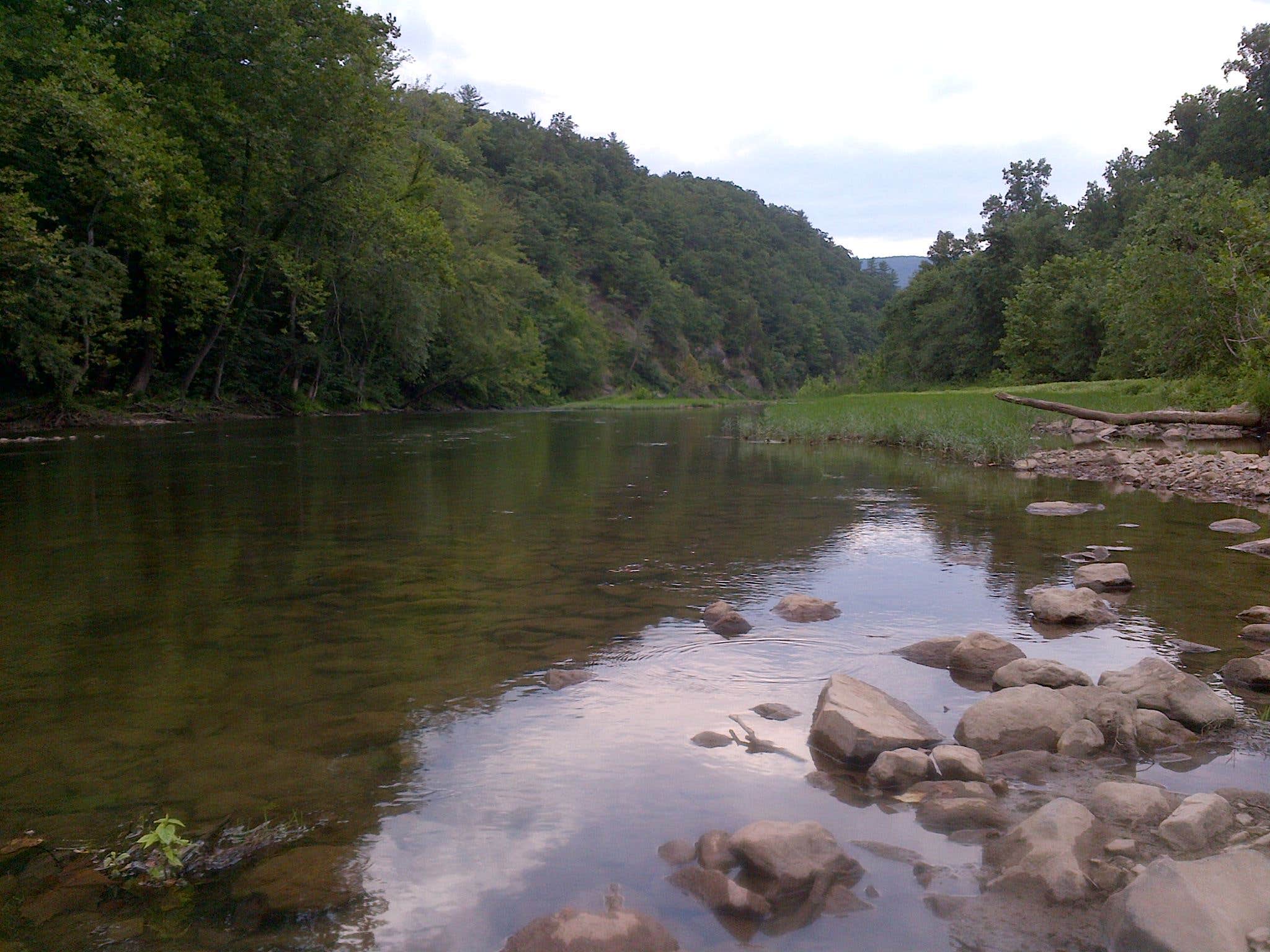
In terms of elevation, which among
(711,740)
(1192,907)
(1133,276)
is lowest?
(711,740)

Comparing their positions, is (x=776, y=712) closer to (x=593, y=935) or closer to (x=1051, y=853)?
(x=1051, y=853)

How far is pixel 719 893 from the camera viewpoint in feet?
9.44

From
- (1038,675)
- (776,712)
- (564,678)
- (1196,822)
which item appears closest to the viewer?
(1196,822)

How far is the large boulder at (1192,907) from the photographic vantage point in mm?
Result: 2340

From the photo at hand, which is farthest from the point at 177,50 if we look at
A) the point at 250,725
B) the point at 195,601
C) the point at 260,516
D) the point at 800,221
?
the point at 800,221

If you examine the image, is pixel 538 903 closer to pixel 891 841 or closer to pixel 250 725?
pixel 891 841

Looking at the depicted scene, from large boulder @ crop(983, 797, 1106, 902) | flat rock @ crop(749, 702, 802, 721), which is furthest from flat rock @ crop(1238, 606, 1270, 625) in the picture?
large boulder @ crop(983, 797, 1106, 902)

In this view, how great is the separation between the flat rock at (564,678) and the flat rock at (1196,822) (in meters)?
2.75

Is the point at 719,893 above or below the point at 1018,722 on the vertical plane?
below

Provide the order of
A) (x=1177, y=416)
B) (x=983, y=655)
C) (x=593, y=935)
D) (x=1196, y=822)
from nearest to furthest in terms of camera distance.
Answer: (x=593, y=935), (x=1196, y=822), (x=983, y=655), (x=1177, y=416)

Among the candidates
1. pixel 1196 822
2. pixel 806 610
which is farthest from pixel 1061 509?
pixel 1196 822

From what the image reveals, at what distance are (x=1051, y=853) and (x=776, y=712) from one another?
5.42ft

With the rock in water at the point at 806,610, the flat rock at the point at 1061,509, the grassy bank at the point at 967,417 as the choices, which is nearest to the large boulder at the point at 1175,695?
the rock in water at the point at 806,610

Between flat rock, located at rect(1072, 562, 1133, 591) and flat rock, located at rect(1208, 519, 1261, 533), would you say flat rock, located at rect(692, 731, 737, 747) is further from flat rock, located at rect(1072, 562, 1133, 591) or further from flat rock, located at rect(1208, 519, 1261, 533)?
flat rock, located at rect(1208, 519, 1261, 533)
